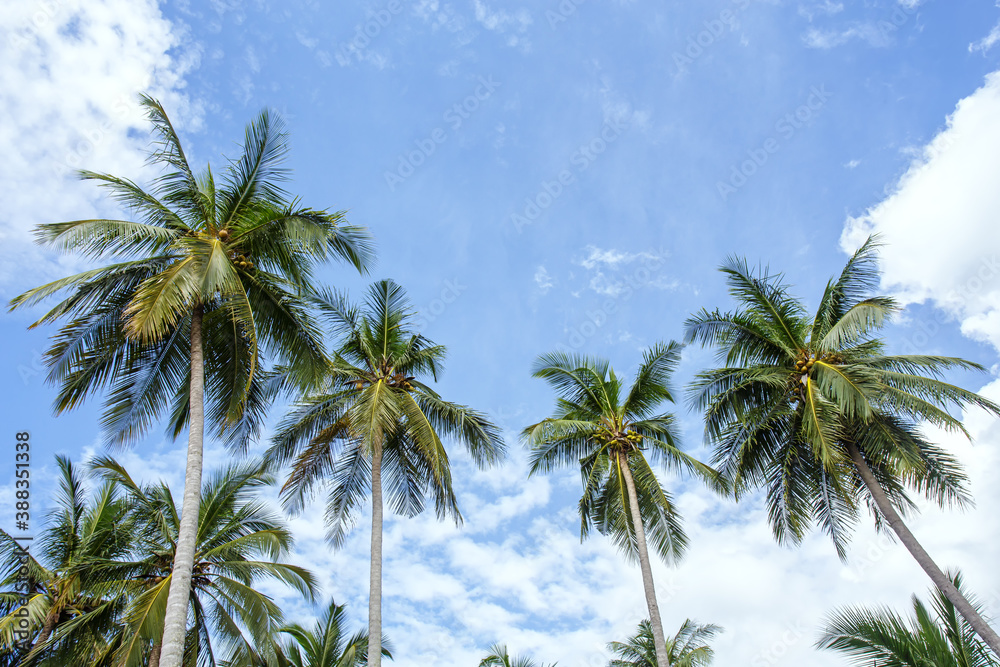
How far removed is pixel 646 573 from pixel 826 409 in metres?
6.63

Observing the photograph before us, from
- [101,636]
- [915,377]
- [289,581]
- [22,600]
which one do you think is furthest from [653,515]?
[22,600]

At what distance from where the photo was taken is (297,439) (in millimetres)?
18594

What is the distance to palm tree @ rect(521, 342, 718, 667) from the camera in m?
20.0

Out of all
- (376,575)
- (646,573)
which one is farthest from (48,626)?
(646,573)

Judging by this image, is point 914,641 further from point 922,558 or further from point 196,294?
point 196,294

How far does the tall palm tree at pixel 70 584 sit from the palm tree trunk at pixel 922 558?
19320mm

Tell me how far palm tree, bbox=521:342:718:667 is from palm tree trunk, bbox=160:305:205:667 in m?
9.82

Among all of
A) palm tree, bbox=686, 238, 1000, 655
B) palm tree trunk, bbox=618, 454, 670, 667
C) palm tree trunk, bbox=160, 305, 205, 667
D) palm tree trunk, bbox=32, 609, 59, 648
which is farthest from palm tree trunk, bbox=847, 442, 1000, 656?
palm tree trunk, bbox=32, 609, 59, 648

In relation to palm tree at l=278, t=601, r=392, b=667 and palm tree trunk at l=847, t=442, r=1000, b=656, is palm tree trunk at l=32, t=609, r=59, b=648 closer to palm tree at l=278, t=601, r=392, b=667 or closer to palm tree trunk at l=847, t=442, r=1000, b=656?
palm tree at l=278, t=601, r=392, b=667

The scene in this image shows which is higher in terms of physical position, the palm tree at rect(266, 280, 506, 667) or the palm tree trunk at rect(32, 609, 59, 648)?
the palm tree at rect(266, 280, 506, 667)

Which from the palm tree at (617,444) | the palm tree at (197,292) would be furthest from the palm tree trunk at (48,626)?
the palm tree at (617,444)

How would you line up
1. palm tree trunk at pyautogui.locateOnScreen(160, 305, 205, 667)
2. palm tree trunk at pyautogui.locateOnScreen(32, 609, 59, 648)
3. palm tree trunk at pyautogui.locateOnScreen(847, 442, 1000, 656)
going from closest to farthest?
palm tree trunk at pyautogui.locateOnScreen(160, 305, 205, 667)
palm tree trunk at pyautogui.locateOnScreen(847, 442, 1000, 656)
palm tree trunk at pyautogui.locateOnScreen(32, 609, 59, 648)

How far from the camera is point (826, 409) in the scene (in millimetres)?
16438

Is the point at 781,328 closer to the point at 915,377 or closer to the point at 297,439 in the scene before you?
the point at 915,377
